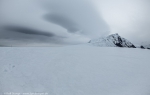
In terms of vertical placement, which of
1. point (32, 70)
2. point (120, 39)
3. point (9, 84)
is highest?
point (120, 39)

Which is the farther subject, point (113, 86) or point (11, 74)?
point (11, 74)

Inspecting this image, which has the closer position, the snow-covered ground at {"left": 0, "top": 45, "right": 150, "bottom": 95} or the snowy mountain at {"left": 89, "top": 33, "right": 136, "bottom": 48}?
the snow-covered ground at {"left": 0, "top": 45, "right": 150, "bottom": 95}

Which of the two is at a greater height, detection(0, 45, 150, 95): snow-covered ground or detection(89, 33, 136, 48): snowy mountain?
detection(89, 33, 136, 48): snowy mountain

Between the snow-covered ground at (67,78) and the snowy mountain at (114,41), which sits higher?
the snowy mountain at (114,41)

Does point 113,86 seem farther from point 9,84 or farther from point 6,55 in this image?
point 6,55

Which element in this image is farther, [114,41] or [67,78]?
[114,41]

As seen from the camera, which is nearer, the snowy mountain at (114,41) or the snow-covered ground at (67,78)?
the snow-covered ground at (67,78)

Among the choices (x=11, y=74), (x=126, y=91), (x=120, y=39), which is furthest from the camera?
(x=120, y=39)

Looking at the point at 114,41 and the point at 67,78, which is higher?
the point at 114,41

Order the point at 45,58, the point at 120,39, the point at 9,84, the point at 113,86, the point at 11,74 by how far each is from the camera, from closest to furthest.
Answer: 1. the point at 113,86
2. the point at 9,84
3. the point at 11,74
4. the point at 45,58
5. the point at 120,39

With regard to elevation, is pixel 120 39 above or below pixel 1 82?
above

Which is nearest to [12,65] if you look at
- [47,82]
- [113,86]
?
[47,82]

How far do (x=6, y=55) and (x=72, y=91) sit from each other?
845 centimetres

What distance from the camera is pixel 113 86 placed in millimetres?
6105
